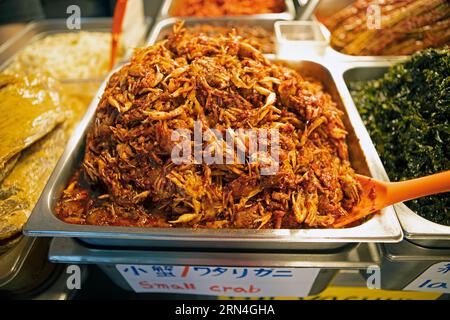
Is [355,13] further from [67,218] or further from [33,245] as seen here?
[33,245]

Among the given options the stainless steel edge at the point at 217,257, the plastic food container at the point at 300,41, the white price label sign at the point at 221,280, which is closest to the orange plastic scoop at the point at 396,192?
the stainless steel edge at the point at 217,257

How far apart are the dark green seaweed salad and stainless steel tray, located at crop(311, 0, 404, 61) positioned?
0.33 meters

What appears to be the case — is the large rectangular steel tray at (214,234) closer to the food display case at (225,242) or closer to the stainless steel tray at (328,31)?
the food display case at (225,242)

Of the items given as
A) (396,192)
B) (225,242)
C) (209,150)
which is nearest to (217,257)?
(225,242)

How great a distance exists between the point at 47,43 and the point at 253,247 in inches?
140

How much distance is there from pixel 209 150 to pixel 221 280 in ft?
2.74

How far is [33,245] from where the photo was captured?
6.15ft

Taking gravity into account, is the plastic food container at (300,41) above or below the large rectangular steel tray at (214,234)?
above

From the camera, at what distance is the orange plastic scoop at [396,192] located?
166cm

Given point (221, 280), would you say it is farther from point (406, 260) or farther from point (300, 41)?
point (300, 41)

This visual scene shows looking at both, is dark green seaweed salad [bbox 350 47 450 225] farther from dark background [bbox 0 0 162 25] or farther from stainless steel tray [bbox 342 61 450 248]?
dark background [bbox 0 0 162 25]

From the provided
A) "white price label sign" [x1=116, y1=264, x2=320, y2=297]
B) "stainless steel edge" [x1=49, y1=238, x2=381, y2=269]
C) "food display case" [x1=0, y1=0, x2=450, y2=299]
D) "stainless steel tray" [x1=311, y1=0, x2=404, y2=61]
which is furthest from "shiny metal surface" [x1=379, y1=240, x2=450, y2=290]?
"stainless steel tray" [x1=311, y1=0, x2=404, y2=61]

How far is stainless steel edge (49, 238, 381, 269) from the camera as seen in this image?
5.62 feet
